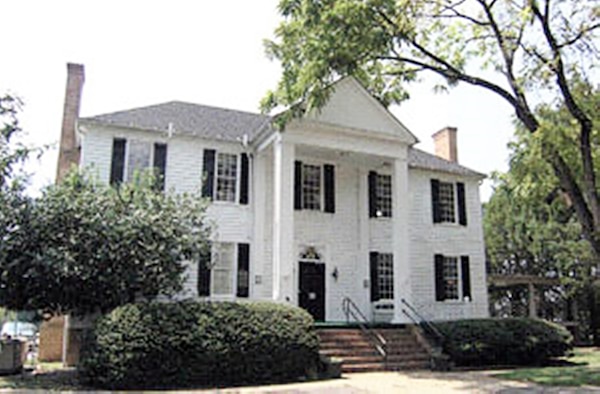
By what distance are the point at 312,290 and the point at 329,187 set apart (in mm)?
3597

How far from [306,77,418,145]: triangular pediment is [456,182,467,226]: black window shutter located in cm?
433

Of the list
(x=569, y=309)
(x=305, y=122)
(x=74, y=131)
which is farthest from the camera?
(x=569, y=309)

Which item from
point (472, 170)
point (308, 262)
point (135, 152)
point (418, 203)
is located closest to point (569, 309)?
point (472, 170)

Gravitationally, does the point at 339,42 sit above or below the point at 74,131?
above

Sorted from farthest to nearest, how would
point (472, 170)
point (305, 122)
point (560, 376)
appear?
point (472, 170), point (305, 122), point (560, 376)

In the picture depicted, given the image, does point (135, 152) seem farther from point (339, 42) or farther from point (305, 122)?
point (339, 42)

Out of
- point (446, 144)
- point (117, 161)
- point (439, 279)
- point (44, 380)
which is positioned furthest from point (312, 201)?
point (44, 380)

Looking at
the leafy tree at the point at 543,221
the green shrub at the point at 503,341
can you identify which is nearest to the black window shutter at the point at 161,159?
the green shrub at the point at 503,341

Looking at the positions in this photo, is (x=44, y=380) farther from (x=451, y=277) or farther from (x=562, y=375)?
(x=451, y=277)

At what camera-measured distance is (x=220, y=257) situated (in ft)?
55.9

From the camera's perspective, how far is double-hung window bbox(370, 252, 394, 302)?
18.7 meters

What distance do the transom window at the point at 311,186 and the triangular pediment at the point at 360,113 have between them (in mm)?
2213

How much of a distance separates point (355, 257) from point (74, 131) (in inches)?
413

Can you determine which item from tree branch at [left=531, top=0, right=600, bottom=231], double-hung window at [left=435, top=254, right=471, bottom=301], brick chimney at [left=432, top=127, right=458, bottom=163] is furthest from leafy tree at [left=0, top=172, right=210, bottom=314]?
brick chimney at [left=432, top=127, right=458, bottom=163]
